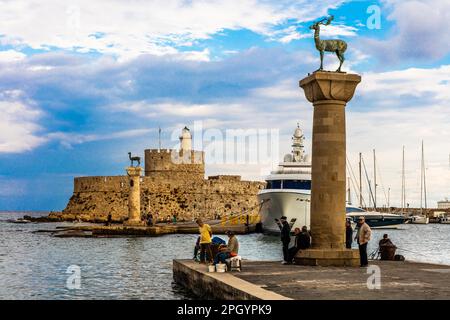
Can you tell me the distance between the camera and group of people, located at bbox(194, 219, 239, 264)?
15.1 metres

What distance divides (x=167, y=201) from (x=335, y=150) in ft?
223

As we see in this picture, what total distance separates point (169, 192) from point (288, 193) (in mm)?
37897

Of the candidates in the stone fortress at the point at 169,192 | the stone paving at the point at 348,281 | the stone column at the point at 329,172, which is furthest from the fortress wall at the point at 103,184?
the stone column at the point at 329,172

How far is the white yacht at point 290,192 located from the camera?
4734 cm

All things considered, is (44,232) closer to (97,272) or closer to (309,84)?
(97,272)

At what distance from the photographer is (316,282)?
13000 millimetres

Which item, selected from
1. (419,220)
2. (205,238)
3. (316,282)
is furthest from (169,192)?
(316,282)

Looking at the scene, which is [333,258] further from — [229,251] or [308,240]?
[229,251]

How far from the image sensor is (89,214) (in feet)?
283

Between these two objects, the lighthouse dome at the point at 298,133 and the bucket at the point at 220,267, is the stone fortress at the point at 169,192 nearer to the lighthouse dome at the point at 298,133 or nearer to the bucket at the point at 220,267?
the lighthouse dome at the point at 298,133

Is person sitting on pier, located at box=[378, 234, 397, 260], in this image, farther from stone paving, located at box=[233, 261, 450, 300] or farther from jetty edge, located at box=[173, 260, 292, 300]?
jetty edge, located at box=[173, 260, 292, 300]

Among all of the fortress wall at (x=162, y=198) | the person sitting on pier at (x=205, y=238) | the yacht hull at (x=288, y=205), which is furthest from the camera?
the fortress wall at (x=162, y=198)

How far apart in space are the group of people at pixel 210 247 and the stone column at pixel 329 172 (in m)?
2.22
